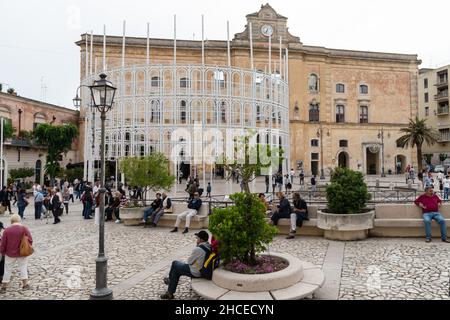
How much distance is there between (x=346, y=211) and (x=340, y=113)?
38.2m

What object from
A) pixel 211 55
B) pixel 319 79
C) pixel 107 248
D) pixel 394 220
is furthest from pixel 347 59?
pixel 107 248

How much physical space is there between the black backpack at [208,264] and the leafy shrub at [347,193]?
17.3 feet

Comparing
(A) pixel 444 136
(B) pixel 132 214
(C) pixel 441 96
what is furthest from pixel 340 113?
(B) pixel 132 214

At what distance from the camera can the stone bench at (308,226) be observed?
10547 mm

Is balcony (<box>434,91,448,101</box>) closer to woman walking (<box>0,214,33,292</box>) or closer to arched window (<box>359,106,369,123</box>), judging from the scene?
arched window (<box>359,106,369,123</box>)

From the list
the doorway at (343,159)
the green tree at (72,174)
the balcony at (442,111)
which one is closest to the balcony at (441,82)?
the balcony at (442,111)

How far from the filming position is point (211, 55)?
3975 centimetres

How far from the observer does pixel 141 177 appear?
13.3m

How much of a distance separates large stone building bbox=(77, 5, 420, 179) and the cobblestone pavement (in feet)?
103

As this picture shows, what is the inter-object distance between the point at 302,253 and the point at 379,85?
44.0m

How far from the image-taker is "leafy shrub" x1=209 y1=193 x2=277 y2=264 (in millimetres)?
5633

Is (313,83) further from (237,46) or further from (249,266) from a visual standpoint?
(249,266)

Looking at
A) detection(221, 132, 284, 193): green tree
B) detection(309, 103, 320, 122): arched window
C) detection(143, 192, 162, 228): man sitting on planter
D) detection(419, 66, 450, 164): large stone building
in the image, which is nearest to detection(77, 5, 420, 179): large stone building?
detection(309, 103, 320, 122): arched window
